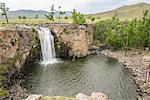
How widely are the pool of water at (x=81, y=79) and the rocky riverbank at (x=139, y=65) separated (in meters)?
1.79

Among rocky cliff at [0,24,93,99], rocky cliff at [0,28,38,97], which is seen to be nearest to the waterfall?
rocky cliff at [0,24,93,99]

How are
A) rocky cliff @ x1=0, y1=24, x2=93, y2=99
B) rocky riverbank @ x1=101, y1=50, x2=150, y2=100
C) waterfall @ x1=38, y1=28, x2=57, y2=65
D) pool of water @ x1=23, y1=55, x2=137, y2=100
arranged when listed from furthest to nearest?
waterfall @ x1=38, y1=28, x2=57, y2=65 < rocky cliff @ x1=0, y1=24, x2=93, y2=99 < rocky riverbank @ x1=101, y1=50, x2=150, y2=100 < pool of water @ x1=23, y1=55, x2=137, y2=100

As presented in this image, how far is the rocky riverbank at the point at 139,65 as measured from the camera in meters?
58.1

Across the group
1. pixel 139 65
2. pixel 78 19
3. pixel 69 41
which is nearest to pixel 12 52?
Answer: pixel 69 41

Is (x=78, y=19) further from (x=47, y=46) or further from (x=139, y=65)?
(x=139, y=65)

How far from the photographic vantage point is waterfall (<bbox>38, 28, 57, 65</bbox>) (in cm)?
8669

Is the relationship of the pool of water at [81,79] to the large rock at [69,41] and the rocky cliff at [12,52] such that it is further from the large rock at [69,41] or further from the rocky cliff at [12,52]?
the large rock at [69,41]

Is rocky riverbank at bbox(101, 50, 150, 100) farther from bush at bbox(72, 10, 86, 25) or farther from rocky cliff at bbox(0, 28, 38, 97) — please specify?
rocky cliff at bbox(0, 28, 38, 97)

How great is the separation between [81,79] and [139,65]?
956 inches

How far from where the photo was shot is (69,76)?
68.7 metres

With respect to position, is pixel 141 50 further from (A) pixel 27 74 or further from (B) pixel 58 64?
(A) pixel 27 74

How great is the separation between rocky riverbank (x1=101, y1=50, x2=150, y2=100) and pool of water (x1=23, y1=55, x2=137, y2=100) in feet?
5.89

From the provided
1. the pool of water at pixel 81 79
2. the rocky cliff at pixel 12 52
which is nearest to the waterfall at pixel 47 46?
the pool of water at pixel 81 79

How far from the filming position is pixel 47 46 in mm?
88250
